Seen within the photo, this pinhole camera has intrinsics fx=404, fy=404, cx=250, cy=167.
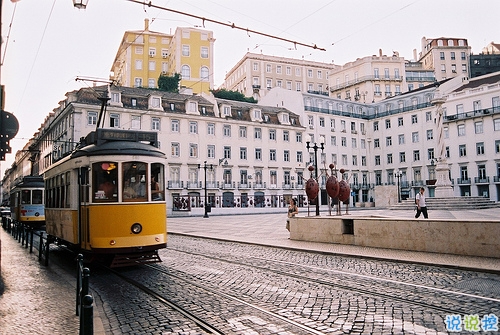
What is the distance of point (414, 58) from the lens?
94.0 meters

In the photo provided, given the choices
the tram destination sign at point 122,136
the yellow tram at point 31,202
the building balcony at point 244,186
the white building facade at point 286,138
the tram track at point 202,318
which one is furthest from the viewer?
the building balcony at point 244,186

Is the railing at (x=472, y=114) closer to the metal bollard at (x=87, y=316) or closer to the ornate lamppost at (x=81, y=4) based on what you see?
the ornate lamppost at (x=81, y=4)

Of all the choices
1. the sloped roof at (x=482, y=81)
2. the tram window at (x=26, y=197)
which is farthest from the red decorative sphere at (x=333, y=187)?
the sloped roof at (x=482, y=81)

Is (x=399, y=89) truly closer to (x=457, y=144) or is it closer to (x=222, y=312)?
(x=457, y=144)

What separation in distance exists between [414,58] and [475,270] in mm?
95724

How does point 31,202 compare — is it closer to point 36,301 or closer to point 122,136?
point 122,136

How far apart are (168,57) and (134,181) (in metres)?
69.0

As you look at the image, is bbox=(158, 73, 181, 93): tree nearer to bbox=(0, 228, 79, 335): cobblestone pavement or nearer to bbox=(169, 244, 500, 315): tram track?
bbox=(0, 228, 79, 335): cobblestone pavement

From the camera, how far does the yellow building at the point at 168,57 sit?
6822 cm

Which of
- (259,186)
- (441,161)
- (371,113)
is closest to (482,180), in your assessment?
(371,113)

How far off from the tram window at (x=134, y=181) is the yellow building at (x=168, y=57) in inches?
2249

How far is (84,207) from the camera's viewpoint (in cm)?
956

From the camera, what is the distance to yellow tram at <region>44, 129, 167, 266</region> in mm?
9125

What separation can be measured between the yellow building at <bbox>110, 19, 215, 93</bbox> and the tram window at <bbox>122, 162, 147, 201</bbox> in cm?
5711
